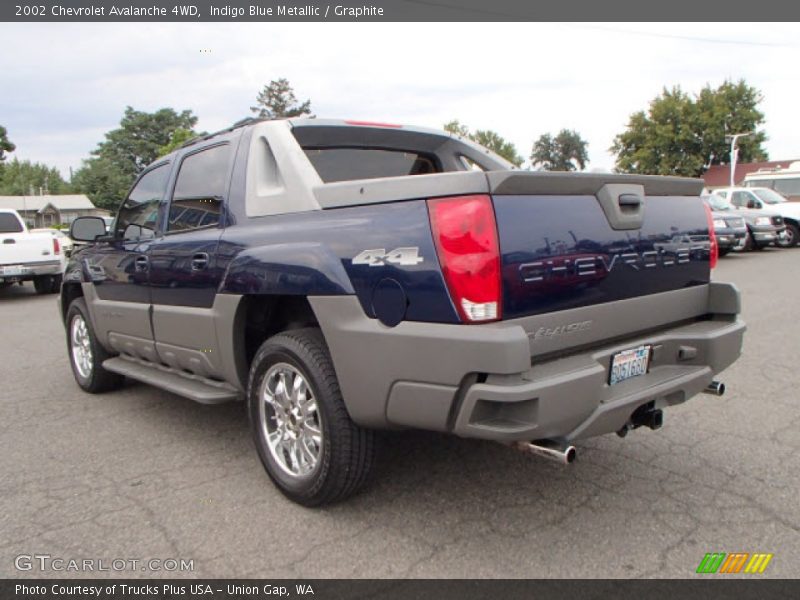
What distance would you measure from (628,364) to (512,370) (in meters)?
0.82

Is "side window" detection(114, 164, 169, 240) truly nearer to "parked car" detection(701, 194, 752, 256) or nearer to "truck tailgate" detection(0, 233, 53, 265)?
"truck tailgate" detection(0, 233, 53, 265)

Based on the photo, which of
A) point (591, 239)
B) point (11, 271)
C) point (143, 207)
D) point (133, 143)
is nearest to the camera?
point (591, 239)

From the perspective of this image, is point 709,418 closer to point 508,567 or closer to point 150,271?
point 508,567

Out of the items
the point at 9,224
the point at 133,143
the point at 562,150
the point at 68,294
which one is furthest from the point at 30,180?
the point at 68,294

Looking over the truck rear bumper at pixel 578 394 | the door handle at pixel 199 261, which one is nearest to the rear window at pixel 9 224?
the door handle at pixel 199 261

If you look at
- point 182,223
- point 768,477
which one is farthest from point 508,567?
point 182,223

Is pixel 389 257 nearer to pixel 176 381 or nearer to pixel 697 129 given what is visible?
pixel 176 381

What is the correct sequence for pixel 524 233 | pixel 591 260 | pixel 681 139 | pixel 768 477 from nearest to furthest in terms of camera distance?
pixel 524 233, pixel 591 260, pixel 768 477, pixel 681 139

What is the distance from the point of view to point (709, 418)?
14.0ft

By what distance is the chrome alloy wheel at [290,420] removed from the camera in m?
3.03

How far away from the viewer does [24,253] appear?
42.1ft

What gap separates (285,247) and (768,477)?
277cm

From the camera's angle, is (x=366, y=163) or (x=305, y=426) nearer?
(x=305, y=426)

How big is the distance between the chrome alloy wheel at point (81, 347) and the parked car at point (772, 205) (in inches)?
773
